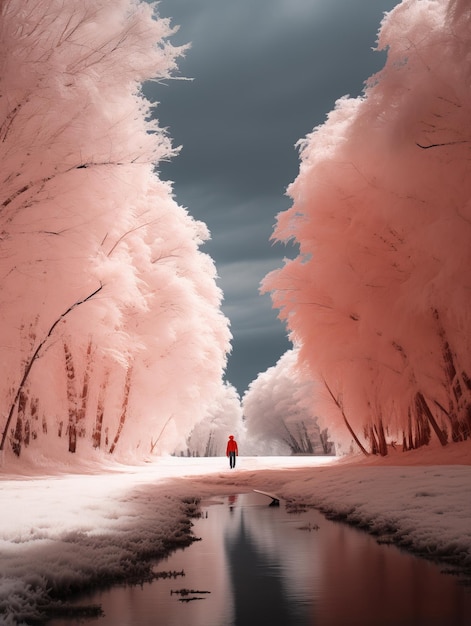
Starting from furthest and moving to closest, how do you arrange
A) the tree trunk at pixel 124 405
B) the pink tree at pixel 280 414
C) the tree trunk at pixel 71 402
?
1. the pink tree at pixel 280 414
2. the tree trunk at pixel 124 405
3. the tree trunk at pixel 71 402

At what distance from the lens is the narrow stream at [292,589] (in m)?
4.63

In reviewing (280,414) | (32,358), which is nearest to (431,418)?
(32,358)

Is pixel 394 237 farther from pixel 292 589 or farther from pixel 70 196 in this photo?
pixel 292 589

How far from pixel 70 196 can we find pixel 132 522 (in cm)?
974

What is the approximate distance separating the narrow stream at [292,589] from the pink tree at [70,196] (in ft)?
32.5

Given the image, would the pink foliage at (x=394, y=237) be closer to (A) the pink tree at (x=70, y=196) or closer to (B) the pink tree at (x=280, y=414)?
(A) the pink tree at (x=70, y=196)

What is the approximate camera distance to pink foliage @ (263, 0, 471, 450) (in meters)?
14.2

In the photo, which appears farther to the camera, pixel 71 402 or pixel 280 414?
pixel 280 414

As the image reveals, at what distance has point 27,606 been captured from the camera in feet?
15.5

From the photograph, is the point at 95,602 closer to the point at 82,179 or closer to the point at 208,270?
the point at 82,179

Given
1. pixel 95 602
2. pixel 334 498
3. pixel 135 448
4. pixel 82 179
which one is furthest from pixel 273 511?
pixel 135 448

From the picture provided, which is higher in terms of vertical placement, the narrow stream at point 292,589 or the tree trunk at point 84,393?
the tree trunk at point 84,393

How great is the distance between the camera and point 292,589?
5.57 meters

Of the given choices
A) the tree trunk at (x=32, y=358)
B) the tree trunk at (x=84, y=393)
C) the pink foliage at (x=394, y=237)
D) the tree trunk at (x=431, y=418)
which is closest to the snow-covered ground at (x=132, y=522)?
the tree trunk at (x=431, y=418)
